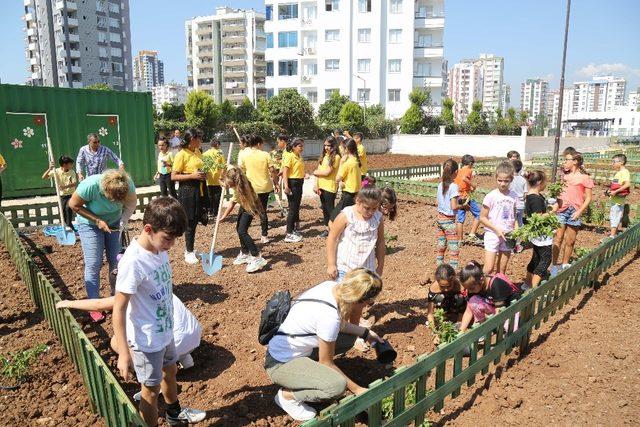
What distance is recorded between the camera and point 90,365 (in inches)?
125

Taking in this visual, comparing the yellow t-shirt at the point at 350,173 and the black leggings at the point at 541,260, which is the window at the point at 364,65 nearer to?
the yellow t-shirt at the point at 350,173

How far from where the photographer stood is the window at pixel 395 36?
49.6 metres

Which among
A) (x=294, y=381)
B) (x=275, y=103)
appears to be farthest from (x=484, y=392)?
(x=275, y=103)

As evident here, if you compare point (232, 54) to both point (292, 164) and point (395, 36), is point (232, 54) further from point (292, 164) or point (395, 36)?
point (292, 164)

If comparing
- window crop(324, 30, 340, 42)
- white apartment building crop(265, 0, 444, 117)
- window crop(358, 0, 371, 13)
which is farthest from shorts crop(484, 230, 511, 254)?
window crop(358, 0, 371, 13)

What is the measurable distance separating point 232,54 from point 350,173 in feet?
261

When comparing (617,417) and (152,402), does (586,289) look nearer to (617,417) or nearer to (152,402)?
(617,417)

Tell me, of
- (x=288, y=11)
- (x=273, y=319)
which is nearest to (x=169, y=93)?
(x=288, y=11)

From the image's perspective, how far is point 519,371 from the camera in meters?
4.07

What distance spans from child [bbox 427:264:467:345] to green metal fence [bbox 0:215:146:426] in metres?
2.72

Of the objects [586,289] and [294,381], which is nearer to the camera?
[294,381]

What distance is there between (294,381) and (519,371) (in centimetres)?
213

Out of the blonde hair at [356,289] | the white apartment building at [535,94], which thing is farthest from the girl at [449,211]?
the white apartment building at [535,94]

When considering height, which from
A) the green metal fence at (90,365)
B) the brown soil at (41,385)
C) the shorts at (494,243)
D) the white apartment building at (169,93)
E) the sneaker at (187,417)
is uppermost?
the white apartment building at (169,93)
